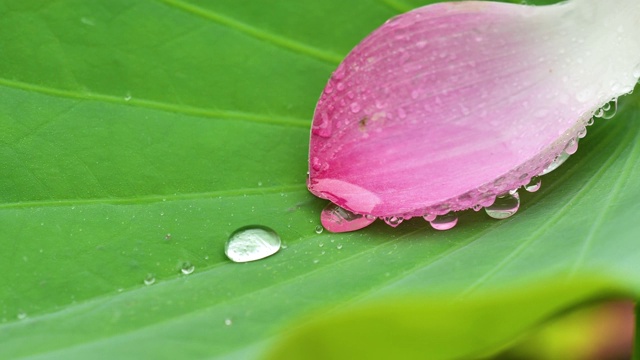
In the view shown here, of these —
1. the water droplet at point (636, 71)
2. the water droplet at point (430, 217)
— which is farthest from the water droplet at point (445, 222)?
the water droplet at point (636, 71)

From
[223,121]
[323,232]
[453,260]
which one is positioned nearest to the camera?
[453,260]

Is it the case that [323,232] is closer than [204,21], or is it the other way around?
[323,232]

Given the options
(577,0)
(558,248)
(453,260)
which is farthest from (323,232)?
(577,0)

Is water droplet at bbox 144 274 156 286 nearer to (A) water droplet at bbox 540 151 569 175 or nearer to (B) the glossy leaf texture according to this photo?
(B) the glossy leaf texture

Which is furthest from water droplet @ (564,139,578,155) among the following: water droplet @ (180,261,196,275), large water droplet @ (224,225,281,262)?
water droplet @ (180,261,196,275)

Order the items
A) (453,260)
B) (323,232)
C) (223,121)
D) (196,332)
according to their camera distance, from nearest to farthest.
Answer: (196,332), (453,260), (323,232), (223,121)

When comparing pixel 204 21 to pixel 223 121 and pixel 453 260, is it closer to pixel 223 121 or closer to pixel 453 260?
pixel 223 121

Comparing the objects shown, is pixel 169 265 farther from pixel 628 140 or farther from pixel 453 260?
pixel 628 140

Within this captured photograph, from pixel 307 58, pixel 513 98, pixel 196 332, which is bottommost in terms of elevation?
pixel 196 332

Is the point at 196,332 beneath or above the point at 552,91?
beneath
